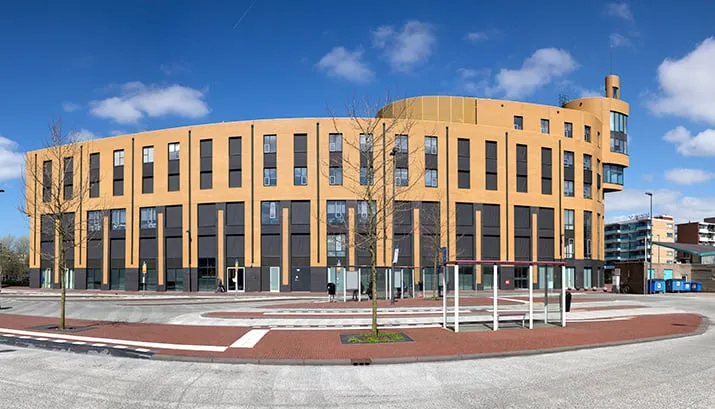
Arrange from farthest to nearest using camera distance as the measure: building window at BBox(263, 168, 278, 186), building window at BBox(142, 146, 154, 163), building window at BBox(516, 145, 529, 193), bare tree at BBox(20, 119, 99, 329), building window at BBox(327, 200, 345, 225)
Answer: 1. building window at BBox(516, 145, 529, 193)
2. building window at BBox(142, 146, 154, 163)
3. building window at BBox(263, 168, 278, 186)
4. building window at BBox(327, 200, 345, 225)
5. bare tree at BBox(20, 119, 99, 329)

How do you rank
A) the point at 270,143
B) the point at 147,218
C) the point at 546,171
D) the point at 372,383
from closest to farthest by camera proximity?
the point at 372,383 → the point at 270,143 → the point at 147,218 → the point at 546,171

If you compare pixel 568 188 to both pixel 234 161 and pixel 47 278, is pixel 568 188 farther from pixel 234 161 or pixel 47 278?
Answer: pixel 47 278

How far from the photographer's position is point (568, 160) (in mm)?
60562

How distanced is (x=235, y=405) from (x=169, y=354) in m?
5.71

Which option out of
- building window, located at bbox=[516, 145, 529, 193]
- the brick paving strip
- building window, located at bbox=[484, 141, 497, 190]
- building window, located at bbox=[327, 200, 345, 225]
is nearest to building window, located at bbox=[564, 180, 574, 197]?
building window, located at bbox=[516, 145, 529, 193]

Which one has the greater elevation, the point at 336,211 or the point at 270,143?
the point at 270,143

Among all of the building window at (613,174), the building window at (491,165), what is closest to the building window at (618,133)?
the building window at (613,174)

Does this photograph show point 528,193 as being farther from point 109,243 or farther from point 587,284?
point 109,243

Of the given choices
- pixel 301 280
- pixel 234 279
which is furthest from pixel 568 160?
pixel 234 279

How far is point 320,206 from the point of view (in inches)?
2034

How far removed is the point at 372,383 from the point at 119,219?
55.2 meters

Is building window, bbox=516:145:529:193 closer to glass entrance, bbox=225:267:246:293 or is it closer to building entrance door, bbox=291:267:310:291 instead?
building entrance door, bbox=291:267:310:291

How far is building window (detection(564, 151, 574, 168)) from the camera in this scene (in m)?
60.3

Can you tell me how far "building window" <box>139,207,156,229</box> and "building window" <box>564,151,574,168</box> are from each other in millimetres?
47291
